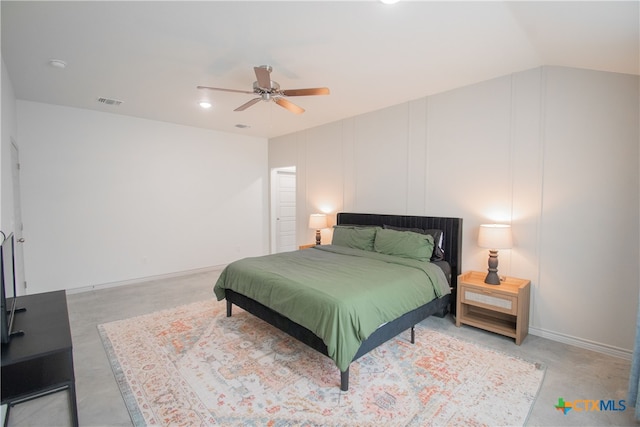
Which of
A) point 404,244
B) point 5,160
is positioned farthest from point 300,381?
point 5,160

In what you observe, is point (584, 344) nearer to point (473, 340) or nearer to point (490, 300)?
point (490, 300)

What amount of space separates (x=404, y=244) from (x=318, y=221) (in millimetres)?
1929

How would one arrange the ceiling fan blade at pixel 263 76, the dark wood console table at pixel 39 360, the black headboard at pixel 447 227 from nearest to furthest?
1. the dark wood console table at pixel 39 360
2. the ceiling fan blade at pixel 263 76
3. the black headboard at pixel 447 227

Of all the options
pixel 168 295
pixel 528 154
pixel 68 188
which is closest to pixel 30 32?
pixel 68 188

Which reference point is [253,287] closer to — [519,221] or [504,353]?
[504,353]

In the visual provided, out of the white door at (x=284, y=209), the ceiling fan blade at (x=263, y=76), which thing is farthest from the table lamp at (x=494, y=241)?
the white door at (x=284, y=209)

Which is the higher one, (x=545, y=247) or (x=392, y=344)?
(x=545, y=247)

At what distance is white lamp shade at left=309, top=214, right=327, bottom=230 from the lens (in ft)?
17.0

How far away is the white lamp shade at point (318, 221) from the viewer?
5195 mm

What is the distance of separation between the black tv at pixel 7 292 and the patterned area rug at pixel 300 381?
886 millimetres

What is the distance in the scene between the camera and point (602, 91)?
2.71 m

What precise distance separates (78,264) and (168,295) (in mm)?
1472

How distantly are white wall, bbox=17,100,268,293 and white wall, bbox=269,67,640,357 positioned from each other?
3.58 m

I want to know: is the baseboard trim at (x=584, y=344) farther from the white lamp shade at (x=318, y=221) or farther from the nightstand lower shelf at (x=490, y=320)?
the white lamp shade at (x=318, y=221)
